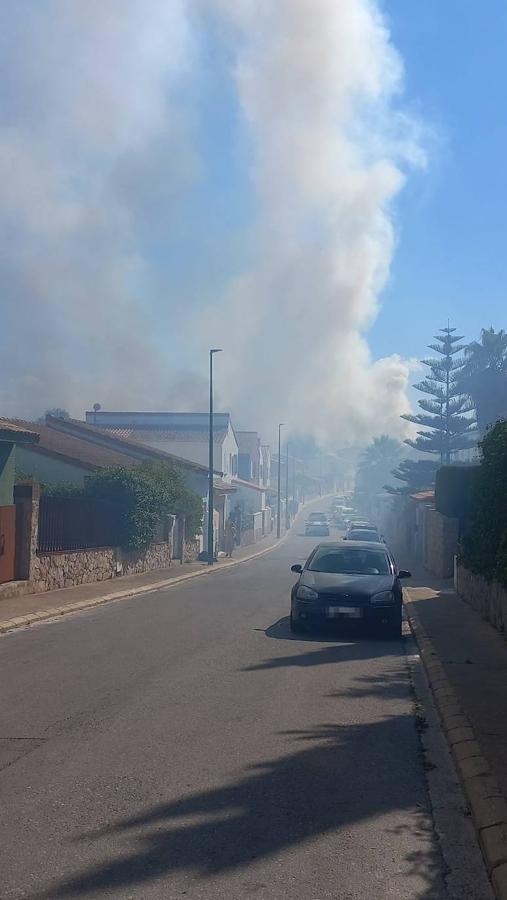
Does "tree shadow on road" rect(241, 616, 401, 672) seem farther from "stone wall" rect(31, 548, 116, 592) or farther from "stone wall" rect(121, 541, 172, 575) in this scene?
"stone wall" rect(121, 541, 172, 575)

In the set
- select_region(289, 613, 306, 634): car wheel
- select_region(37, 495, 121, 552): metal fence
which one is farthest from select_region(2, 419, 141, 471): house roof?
select_region(289, 613, 306, 634): car wheel

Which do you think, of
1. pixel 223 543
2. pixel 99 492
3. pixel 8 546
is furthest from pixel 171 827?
pixel 223 543

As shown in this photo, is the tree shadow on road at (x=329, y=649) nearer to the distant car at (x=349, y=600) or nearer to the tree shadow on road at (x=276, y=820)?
the distant car at (x=349, y=600)

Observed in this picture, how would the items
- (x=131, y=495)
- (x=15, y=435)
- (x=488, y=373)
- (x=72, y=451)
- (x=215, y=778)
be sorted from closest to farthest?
(x=215, y=778) < (x=15, y=435) < (x=131, y=495) < (x=72, y=451) < (x=488, y=373)

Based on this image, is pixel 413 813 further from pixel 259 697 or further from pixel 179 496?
pixel 179 496

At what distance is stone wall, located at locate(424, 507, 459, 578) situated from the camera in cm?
2759

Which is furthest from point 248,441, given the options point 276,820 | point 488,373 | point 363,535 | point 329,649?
point 276,820

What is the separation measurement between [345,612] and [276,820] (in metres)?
8.39

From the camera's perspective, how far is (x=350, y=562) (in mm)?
15438

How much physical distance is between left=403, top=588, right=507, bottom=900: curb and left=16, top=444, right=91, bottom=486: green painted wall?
2208 cm

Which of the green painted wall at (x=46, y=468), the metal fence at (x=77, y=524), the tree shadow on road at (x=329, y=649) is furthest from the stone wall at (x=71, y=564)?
the tree shadow on road at (x=329, y=649)

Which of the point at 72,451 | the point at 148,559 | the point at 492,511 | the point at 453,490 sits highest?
the point at 72,451

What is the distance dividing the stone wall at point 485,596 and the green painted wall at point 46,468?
48.3 feet

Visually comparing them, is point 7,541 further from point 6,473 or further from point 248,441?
point 248,441
